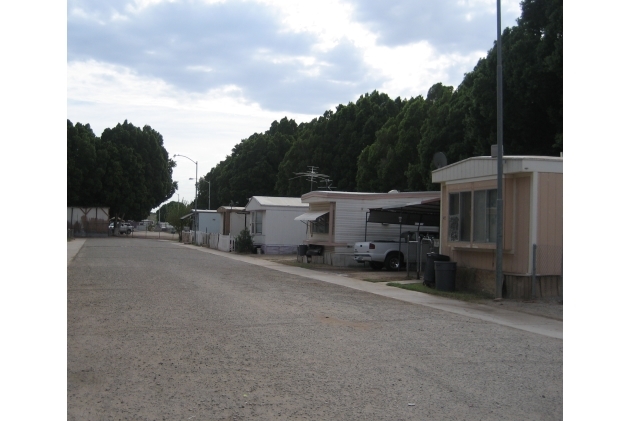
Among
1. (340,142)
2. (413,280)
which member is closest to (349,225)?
(413,280)

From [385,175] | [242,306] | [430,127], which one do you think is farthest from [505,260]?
[385,175]

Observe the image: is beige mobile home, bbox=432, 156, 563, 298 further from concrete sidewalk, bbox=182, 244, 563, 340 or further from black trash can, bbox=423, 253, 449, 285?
concrete sidewalk, bbox=182, 244, 563, 340

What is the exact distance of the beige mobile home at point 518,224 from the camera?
1560cm

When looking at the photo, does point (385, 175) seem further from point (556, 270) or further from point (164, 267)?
point (556, 270)

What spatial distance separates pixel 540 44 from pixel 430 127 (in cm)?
1185

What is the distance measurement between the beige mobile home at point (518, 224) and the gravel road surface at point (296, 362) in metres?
3.18

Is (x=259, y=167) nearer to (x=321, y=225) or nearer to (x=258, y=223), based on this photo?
(x=258, y=223)

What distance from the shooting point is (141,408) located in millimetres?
6156

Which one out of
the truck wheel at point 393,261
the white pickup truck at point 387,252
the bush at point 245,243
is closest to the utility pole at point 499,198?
the white pickup truck at point 387,252

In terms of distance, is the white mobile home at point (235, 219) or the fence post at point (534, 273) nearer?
the fence post at point (534, 273)

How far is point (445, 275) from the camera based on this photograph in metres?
17.8

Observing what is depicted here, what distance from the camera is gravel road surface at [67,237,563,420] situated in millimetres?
6328

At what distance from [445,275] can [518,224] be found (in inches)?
105

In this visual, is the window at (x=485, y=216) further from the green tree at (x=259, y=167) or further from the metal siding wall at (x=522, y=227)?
the green tree at (x=259, y=167)
